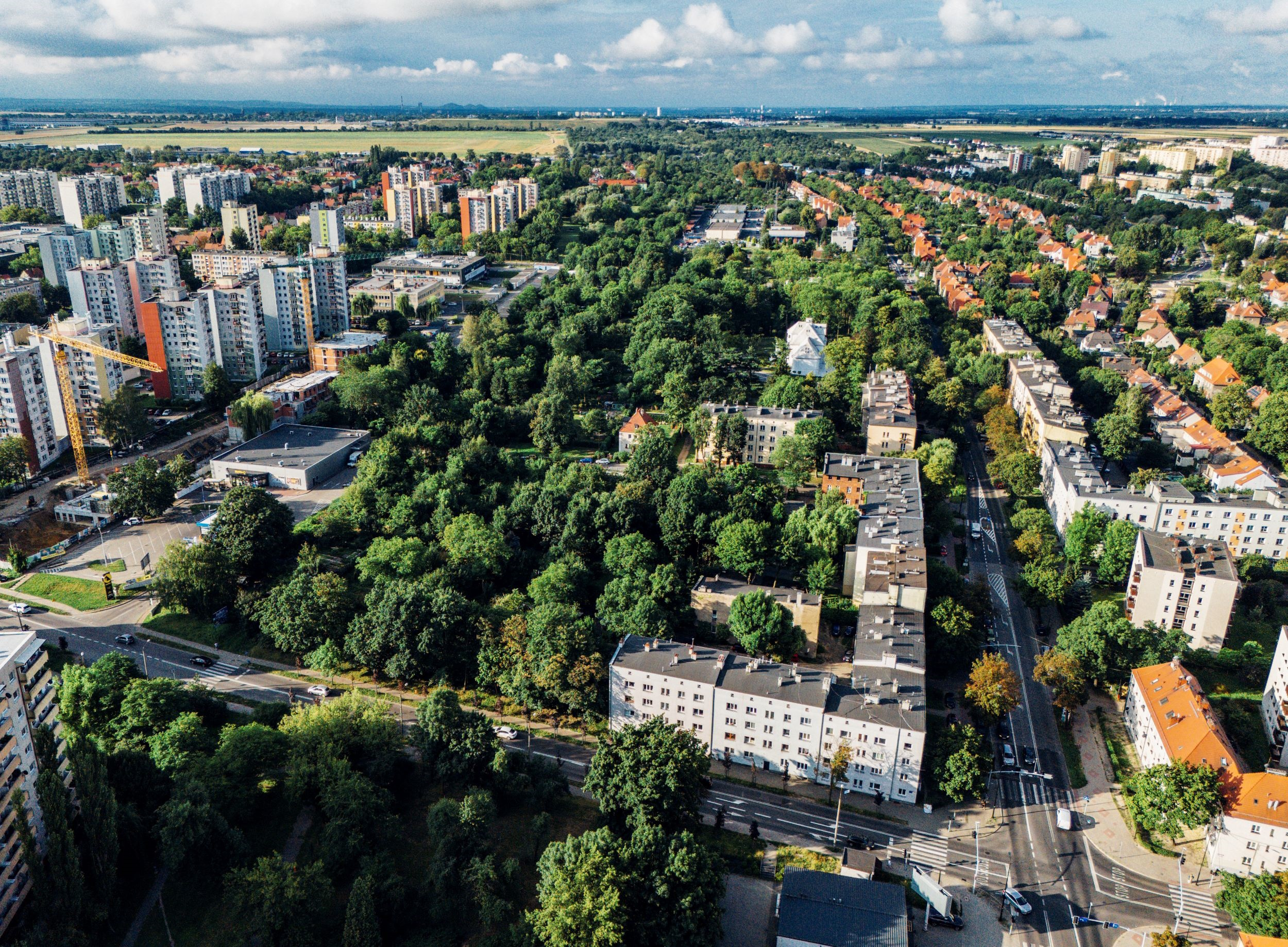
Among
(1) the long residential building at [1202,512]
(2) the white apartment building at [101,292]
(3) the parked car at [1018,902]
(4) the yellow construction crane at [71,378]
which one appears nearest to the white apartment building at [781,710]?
(3) the parked car at [1018,902]

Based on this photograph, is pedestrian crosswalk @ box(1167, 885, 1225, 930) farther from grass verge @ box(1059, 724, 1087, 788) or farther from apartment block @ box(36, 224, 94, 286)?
apartment block @ box(36, 224, 94, 286)

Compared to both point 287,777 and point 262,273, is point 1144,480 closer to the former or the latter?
point 287,777

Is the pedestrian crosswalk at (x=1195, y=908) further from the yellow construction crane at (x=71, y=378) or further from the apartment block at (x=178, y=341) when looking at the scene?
the apartment block at (x=178, y=341)

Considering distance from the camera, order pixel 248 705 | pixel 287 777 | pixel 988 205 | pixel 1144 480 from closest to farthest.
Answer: pixel 287 777 → pixel 248 705 → pixel 1144 480 → pixel 988 205

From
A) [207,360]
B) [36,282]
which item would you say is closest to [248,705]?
[207,360]

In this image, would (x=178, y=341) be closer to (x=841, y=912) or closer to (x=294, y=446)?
(x=294, y=446)
